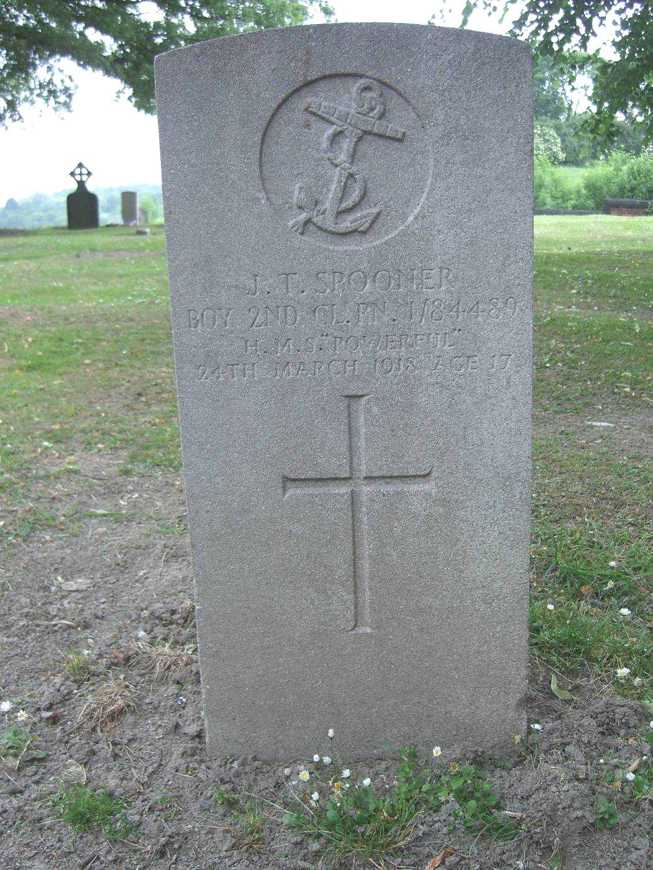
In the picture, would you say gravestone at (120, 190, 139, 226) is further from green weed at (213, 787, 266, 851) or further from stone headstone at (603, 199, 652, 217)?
green weed at (213, 787, 266, 851)

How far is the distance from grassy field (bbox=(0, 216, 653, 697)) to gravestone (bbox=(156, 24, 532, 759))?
803mm

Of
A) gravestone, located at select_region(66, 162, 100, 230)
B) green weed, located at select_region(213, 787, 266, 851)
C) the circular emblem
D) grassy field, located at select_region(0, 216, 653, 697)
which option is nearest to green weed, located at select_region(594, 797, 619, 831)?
grassy field, located at select_region(0, 216, 653, 697)

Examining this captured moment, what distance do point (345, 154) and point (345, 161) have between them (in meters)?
0.02

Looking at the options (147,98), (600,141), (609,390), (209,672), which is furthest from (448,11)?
(209,672)

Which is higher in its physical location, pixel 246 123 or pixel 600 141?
pixel 600 141

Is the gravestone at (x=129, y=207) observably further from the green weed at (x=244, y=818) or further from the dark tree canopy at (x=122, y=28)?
the green weed at (x=244, y=818)

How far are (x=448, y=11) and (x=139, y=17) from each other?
29.0 ft

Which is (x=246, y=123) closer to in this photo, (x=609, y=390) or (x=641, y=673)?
(x=641, y=673)

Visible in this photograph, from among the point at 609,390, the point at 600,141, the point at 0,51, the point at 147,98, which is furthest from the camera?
the point at 0,51

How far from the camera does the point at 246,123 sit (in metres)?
2.49

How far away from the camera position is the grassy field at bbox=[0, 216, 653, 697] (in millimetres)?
3895

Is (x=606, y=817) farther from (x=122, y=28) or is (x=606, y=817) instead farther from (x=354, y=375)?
(x=122, y=28)

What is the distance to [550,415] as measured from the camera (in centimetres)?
645

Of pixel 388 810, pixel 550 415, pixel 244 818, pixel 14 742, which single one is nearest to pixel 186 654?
pixel 14 742
